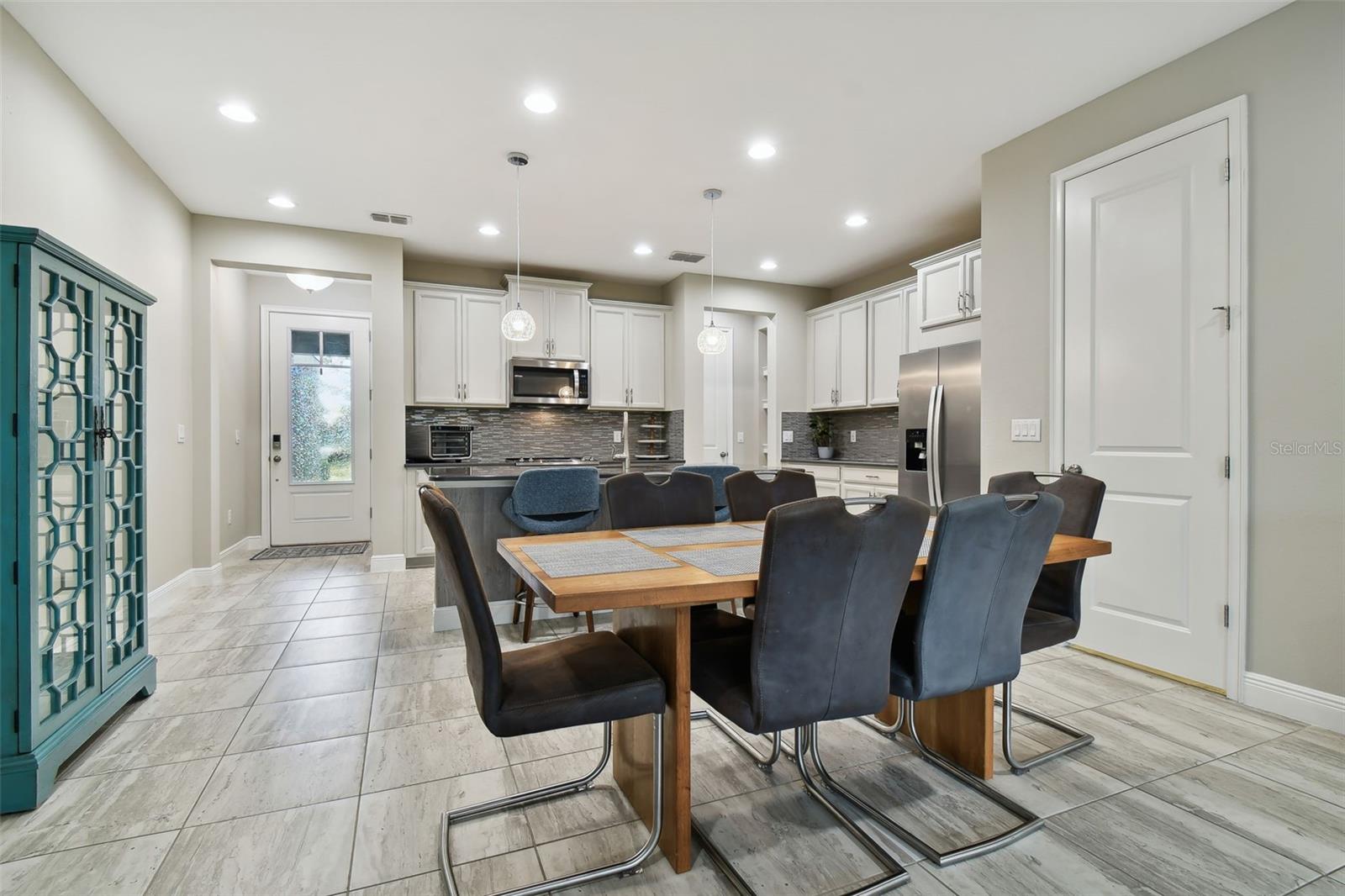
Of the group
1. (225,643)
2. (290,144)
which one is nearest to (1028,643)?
Answer: (225,643)

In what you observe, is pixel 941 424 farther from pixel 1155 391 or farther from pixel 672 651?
pixel 672 651

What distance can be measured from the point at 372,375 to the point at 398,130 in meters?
2.17

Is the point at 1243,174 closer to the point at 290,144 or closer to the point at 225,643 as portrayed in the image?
the point at 290,144

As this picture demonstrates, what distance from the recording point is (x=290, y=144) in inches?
132

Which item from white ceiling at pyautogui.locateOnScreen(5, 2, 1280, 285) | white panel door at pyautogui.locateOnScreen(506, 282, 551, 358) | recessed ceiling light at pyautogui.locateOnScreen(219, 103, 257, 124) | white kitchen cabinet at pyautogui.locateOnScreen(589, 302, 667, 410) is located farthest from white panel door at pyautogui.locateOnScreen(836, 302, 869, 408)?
recessed ceiling light at pyautogui.locateOnScreen(219, 103, 257, 124)

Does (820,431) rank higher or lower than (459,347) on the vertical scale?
lower

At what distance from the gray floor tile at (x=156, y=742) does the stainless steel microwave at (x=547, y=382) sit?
3.59m

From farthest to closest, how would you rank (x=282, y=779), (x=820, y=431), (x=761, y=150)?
1. (x=820, y=431)
2. (x=761, y=150)
3. (x=282, y=779)

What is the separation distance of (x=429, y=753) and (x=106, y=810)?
2.74 feet

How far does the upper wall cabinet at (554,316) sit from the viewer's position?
5598 mm

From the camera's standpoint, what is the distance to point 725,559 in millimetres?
1651

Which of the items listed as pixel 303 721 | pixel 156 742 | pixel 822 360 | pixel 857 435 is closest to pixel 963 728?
pixel 303 721

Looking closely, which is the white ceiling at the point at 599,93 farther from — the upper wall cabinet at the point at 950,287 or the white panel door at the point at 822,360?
the white panel door at the point at 822,360

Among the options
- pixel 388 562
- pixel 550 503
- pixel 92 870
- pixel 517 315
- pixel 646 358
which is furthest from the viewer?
pixel 646 358
